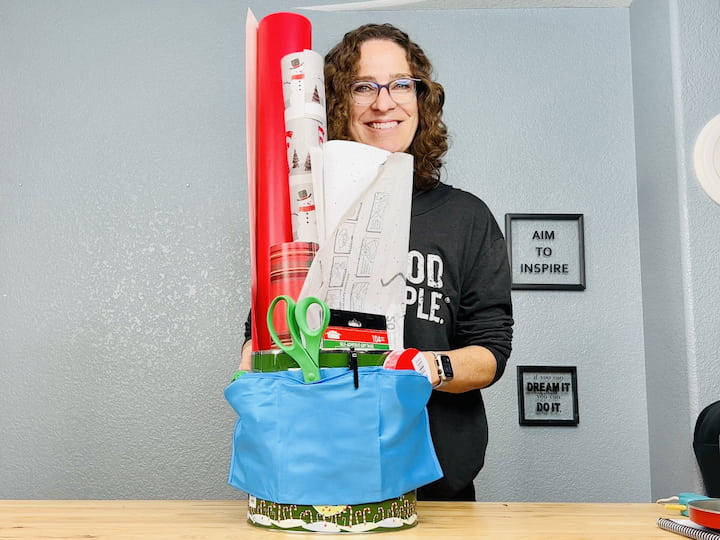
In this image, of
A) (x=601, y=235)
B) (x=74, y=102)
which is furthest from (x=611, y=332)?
(x=74, y=102)

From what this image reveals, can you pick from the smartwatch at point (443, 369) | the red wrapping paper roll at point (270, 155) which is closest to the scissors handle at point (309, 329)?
the red wrapping paper roll at point (270, 155)

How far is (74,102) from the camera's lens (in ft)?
7.98

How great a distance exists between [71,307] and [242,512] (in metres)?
1.75

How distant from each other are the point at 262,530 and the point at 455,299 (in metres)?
0.67

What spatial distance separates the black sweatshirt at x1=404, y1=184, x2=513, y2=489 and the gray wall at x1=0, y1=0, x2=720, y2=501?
3.50ft

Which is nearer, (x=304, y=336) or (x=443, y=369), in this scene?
(x=304, y=336)

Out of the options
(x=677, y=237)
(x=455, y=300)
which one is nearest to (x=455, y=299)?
(x=455, y=300)

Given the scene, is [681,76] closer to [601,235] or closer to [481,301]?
[601,235]

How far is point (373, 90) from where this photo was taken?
1192 millimetres

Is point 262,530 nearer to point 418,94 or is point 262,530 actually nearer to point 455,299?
point 455,299

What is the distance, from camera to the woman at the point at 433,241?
119 centimetres

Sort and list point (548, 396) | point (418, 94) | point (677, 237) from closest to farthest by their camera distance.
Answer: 1. point (418, 94)
2. point (677, 237)
3. point (548, 396)

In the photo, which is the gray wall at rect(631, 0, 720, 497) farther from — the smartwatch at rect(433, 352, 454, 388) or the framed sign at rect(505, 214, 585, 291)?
the smartwatch at rect(433, 352, 454, 388)

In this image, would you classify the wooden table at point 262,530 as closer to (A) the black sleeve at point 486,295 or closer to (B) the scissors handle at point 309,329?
(B) the scissors handle at point 309,329
